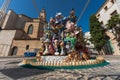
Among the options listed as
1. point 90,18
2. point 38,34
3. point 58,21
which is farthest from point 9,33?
point 58,21

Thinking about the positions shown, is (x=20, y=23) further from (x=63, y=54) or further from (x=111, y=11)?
(x=63, y=54)

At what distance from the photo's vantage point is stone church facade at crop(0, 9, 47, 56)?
1235 inches

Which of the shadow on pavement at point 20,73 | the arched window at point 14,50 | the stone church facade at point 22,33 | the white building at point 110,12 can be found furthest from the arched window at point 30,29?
the shadow on pavement at point 20,73

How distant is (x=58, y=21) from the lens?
429 inches

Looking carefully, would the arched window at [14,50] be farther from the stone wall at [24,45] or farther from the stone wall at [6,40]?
the stone wall at [6,40]

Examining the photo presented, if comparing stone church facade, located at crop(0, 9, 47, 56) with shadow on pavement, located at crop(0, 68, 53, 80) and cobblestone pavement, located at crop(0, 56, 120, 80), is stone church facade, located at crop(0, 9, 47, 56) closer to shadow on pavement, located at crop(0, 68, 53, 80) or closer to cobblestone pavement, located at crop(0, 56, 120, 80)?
shadow on pavement, located at crop(0, 68, 53, 80)

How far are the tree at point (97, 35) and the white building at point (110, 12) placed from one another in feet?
7.71

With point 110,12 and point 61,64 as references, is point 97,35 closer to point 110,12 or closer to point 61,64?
point 110,12

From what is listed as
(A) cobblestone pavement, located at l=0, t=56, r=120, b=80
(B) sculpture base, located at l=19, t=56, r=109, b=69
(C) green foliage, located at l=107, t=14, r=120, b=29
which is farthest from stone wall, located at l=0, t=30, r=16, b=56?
(A) cobblestone pavement, located at l=0, t=56, r=120, b=80

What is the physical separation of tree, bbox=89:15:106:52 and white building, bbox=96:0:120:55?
2.35m

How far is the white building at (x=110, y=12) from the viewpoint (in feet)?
85.1

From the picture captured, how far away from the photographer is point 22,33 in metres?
37.2

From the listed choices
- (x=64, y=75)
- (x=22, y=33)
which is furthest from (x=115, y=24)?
(x=22, y=33)

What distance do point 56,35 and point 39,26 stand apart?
2930 centimetres
